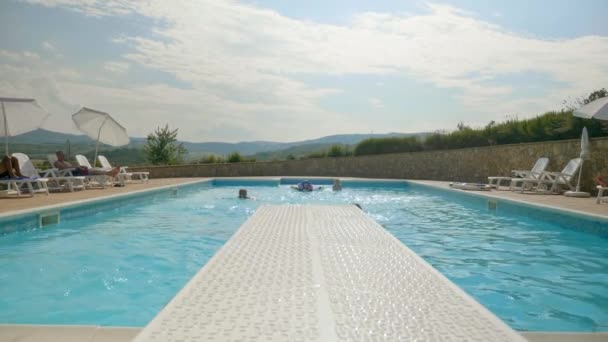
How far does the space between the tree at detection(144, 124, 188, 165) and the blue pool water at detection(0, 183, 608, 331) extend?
11.0 meters

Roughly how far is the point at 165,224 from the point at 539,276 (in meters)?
5.07

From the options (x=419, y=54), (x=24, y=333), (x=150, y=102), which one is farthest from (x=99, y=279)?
(x=150, y=102)

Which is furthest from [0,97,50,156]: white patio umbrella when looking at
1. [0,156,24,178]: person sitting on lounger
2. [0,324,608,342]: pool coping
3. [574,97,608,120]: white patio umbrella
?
[574,97,608,120]: white patio umbrella

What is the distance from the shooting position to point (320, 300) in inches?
85.5

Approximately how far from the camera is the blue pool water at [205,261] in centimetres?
306

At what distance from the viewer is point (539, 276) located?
13.0ft

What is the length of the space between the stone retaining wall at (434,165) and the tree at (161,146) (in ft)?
9.59

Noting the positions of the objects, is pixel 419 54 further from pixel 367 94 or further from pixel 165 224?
pixel 165 224

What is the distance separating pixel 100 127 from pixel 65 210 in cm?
579

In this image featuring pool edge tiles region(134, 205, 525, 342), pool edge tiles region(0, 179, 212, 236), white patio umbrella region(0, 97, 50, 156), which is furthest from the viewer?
white patio umbrella region(0, 97, 50, 156)

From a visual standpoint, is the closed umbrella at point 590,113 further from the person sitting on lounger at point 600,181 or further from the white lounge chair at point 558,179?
the person sitting on lounger at point 600,181

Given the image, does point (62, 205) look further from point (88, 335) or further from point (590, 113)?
point (590, 113)

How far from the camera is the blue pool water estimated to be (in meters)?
3.06

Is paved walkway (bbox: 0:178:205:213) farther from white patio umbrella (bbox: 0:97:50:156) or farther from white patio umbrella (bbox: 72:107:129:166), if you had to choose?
white patio umbrella (bbox: 72:107:129:166)
